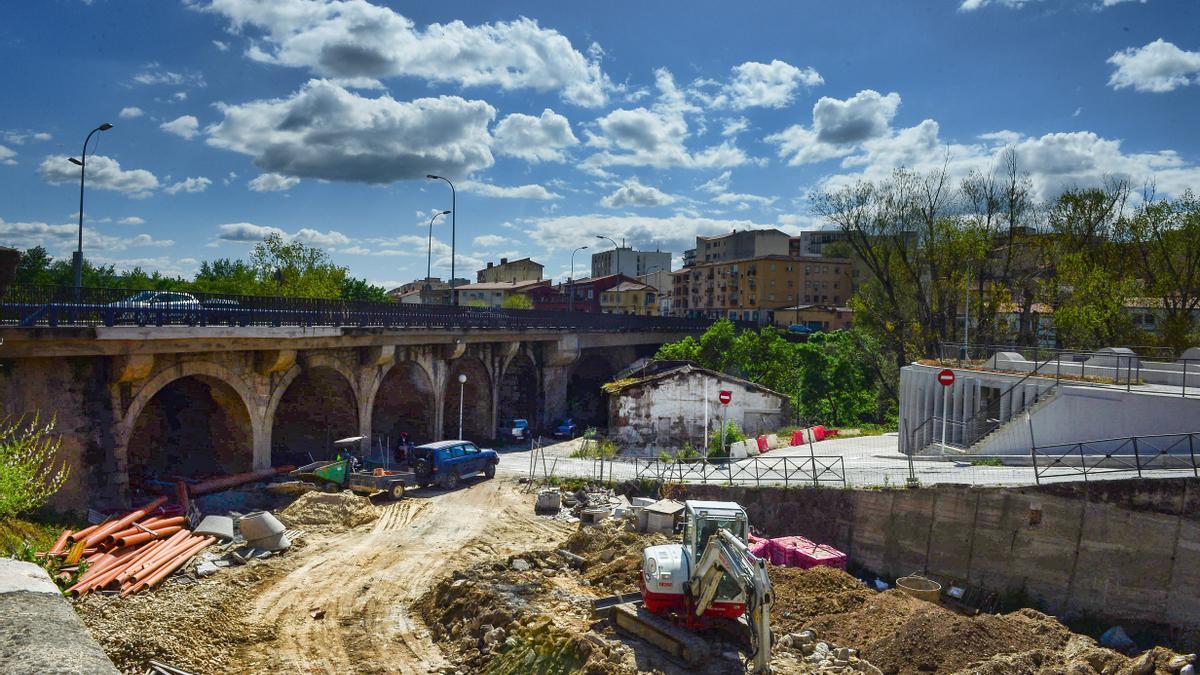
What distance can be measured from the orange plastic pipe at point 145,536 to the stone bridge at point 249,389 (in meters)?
3.14

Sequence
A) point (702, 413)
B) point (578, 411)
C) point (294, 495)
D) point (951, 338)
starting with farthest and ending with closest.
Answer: point (578, 411) < point (951, 338) < point (702, 413) < point (294, 495)

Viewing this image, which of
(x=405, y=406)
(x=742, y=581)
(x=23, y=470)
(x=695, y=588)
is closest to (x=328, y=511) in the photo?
(x=23, y=470)

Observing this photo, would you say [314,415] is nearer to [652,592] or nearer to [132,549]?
[132,549]

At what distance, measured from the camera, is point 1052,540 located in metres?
19.0

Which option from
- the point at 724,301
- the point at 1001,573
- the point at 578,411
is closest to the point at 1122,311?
the point at 1001,573

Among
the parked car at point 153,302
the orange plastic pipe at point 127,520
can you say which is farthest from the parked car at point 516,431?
the orange plastic pipe at point 127,520

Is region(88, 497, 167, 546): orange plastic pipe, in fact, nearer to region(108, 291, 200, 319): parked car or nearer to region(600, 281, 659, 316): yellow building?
region(108, 291, 200, 319): parked car

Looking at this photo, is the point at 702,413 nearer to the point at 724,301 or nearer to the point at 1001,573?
the point at 1001,573

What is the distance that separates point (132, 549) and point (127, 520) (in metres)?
1.14

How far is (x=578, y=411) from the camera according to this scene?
58.2m

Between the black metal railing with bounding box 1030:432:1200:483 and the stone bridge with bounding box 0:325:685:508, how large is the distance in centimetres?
2336

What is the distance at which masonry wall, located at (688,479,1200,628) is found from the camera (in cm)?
1772

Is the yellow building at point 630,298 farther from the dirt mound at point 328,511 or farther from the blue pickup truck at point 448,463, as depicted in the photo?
the dirt mound at point 328,511

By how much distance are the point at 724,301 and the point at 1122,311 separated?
58.5 m
